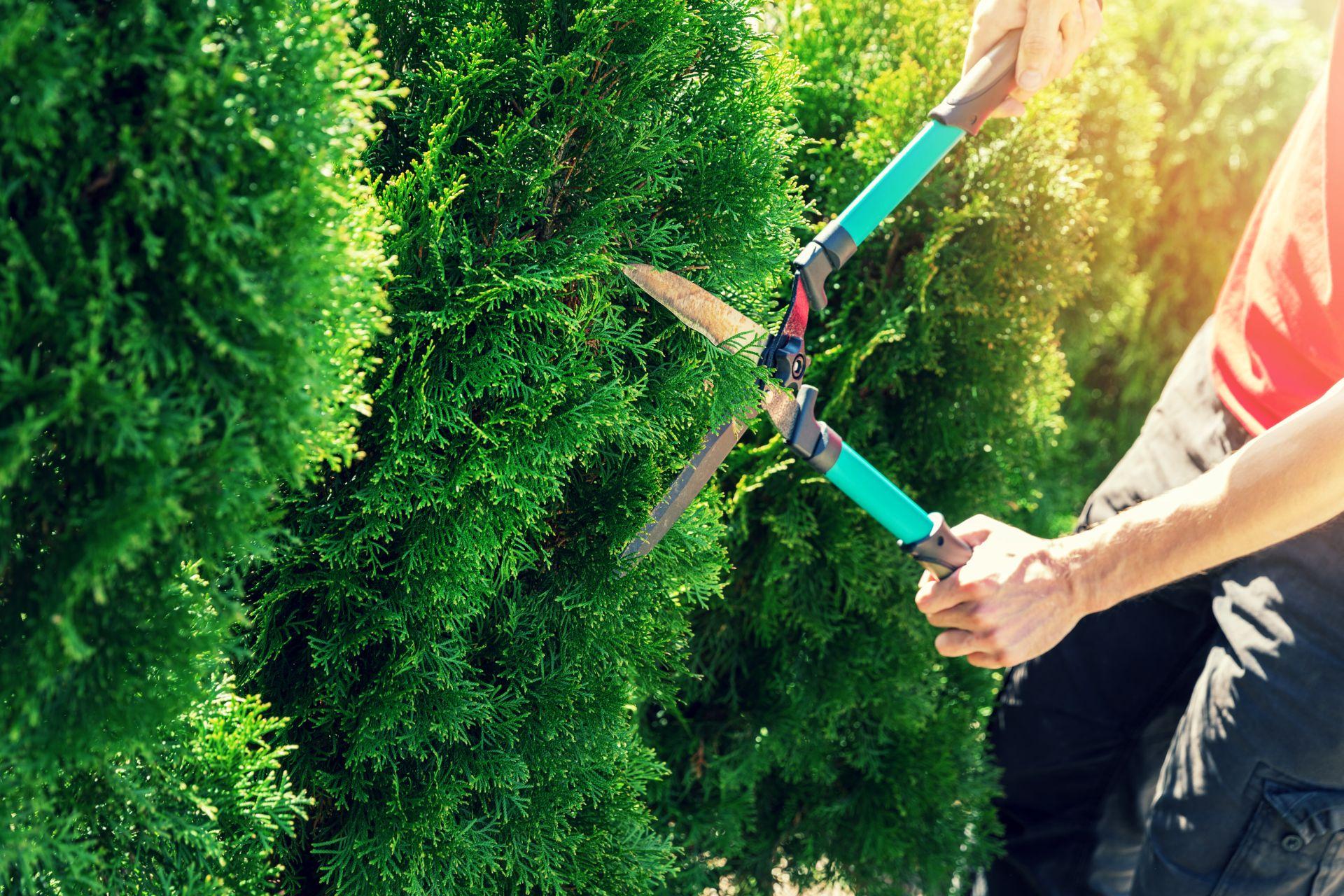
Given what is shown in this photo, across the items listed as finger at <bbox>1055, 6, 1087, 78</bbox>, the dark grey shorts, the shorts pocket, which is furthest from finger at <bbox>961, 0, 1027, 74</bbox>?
the shorts pocket

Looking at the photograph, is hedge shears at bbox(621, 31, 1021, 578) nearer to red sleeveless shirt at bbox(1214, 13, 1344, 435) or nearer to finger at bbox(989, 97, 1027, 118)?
finger at bbox(989, 97, 1027, 118)

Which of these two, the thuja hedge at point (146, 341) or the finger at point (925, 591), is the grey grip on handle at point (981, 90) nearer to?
the finger at point (925, 591)

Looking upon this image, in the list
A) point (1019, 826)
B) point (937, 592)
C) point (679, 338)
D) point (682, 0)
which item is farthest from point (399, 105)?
point (1019, 826)

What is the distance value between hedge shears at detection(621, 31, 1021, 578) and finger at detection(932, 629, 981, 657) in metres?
0.14

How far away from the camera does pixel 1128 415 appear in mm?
5016

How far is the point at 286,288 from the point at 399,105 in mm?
686

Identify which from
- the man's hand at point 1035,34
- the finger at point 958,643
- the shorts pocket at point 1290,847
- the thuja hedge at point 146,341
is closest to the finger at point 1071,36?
the man's hand at point 1035,34

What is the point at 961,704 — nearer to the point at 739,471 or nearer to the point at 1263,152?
the point at 739,471

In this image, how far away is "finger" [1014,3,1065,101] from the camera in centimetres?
197

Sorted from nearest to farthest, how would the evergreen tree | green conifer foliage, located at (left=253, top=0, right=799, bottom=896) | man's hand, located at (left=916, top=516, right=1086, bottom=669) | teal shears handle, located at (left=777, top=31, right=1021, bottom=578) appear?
1. green conifer foliage, located at (left=253, top=0, right=799, bottom=896)
2. teal shears handle, located at (left=777, top=31, right=1021, bottom=578)
3. man's hand, located at (left=916, top=516, right=1086, bottom=669)
4. the evergreen tree

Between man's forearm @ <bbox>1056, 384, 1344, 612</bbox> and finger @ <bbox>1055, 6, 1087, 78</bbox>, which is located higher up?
finger @ <bbox>1055, 6, 1087, 78</bbox>

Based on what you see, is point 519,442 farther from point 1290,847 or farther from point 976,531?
point 1290,847

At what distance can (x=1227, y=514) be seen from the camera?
1847mm

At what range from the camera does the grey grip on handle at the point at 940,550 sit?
202 centimetres
